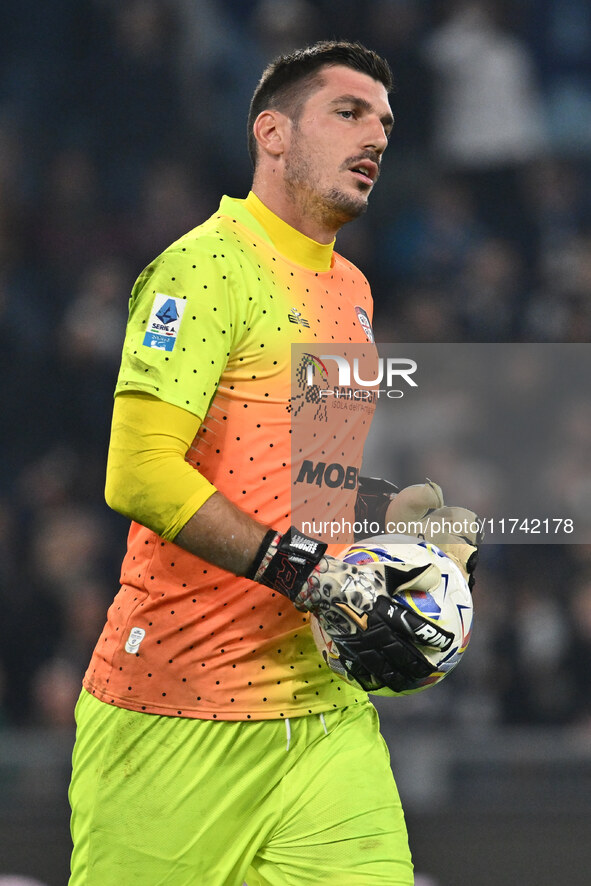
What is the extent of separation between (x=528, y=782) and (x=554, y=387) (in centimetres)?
177

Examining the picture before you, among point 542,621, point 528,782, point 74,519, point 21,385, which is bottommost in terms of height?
point 528,782

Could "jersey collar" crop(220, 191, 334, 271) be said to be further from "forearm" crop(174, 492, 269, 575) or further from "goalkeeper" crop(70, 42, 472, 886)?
"forearm" crop(174, 492, 269, 575)

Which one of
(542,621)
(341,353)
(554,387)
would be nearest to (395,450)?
(554,387)

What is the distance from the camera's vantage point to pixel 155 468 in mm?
2135

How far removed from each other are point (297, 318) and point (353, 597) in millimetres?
694

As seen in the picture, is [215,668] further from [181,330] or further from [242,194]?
[242,194]

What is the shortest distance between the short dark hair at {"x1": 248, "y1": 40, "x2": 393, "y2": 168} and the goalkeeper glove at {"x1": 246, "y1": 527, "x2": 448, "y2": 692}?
3.88 feet

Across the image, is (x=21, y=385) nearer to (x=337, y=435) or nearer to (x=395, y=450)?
(x=395, y=450)

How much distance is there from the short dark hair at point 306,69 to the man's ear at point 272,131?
0.9 inches

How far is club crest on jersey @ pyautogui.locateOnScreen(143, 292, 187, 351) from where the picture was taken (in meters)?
2.21

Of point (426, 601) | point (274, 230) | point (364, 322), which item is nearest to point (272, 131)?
point (274, 230)

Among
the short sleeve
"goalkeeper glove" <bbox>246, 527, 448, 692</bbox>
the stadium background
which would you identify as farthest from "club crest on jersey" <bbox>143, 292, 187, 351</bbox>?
the stadium background

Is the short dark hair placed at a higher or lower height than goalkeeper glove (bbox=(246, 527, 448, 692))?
higher

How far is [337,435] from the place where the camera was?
101 inches
